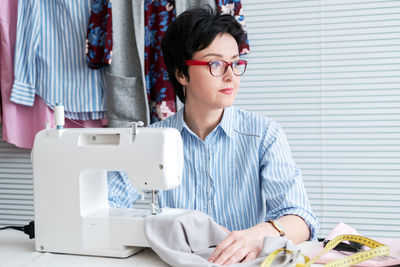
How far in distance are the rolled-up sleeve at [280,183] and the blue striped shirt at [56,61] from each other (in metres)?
1.42

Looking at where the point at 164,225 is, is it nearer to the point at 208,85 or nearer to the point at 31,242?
the point at 31,242

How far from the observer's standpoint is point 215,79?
6.07 feet

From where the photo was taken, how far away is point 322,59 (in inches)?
115

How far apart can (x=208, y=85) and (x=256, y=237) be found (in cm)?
67

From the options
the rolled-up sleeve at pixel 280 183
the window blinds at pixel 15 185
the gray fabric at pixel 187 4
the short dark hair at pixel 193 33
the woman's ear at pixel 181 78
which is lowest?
the window blinds at pixel 15 185

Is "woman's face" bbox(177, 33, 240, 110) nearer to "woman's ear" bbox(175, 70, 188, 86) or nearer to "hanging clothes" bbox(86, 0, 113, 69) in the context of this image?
"woman's ear" bbox(175, 70, 188, 86)

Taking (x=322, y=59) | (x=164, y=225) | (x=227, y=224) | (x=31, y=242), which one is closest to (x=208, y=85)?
(x=227, y=224)

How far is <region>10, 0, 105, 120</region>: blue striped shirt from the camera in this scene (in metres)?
3.00

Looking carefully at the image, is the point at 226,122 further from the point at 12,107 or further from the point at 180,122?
the point at 12,107

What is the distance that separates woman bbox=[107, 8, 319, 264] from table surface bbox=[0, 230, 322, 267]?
0.42 m

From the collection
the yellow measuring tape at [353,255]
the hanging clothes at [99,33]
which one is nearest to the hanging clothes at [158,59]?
the hanging clothes at [99,33]

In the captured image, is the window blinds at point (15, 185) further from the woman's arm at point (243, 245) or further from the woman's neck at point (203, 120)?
the woman's arm at point (243, 245)

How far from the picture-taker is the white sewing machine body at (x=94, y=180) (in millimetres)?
1405

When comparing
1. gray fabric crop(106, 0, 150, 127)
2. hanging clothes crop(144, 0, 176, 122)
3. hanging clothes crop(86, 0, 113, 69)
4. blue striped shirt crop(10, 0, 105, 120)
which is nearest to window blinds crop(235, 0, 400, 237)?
hanging clothes crop(144, 0, 176, 122)
